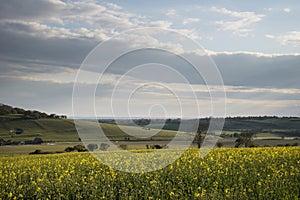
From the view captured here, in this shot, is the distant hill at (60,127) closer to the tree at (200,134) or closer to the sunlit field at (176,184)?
the tree at (200,134)

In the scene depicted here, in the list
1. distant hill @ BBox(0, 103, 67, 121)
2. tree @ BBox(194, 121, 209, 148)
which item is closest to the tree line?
distant hill @ BBox(0, 103, 67, 121)

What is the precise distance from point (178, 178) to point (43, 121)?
112693 mm

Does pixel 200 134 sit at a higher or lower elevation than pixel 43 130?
lower

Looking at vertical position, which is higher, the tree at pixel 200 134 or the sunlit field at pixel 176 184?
the tree at pixel 200 134

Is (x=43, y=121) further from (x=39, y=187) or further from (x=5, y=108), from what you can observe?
(x=39, y=187)

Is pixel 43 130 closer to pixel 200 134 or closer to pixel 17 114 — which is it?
pixel 17 114

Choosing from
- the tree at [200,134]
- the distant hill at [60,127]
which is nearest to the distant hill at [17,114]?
the distant hill at [60,127]

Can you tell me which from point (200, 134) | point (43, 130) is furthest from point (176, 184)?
point (43, 130)

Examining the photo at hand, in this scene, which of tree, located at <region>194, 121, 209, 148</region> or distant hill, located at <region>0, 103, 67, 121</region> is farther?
distant hill, located at <region>0, 103, 67, 121</region>

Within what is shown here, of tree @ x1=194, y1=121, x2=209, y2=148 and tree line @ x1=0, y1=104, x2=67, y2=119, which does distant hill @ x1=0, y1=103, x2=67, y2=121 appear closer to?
tree line @ x1=0, y1=104, x2=67, y2=119

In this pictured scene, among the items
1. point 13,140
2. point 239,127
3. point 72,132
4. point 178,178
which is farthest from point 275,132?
point 178,178

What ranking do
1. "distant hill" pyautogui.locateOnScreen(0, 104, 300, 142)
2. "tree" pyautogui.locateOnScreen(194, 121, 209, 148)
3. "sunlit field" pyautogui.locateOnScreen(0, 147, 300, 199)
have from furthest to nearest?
"distant hill" pyautogui.locateOnScreen(0, 104, 300, 142), "tree" pyautogui.locateOnScreen(194, 121, 209, 148), "sunlit field" pyautogui.locateOnScreen(0, 147, 300, 199)

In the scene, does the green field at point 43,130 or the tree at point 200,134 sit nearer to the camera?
the tree at point 200,134

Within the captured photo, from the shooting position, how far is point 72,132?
111438 millimetres
